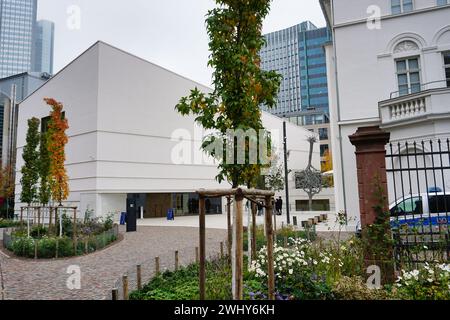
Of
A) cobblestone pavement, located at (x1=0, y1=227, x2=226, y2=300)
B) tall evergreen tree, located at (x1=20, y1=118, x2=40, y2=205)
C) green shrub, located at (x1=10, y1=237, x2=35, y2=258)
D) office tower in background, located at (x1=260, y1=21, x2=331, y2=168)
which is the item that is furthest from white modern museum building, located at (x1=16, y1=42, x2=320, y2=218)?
office tower in background, located at (x1=260, y1=21, x2=331, y2=168)

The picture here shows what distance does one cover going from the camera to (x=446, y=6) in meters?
16.8

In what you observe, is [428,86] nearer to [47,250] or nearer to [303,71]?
[47,250]

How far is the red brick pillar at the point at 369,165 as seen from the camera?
640cm

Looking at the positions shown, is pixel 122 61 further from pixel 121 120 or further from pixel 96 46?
pixel 121 120

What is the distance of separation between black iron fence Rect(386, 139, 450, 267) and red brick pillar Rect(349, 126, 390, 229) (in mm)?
238

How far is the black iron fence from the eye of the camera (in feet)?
20.9

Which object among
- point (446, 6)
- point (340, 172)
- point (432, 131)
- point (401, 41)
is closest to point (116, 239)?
point (340, 172)

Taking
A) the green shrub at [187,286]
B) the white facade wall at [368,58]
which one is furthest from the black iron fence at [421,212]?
the green shrub at [187,286]

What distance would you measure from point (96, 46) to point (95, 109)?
5.26 meters

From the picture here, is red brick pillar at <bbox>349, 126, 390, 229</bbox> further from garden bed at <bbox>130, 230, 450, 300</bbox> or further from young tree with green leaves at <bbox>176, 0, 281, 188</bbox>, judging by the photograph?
young tree with green leaves at <bbox>176, 0, 281, 188</bbox>

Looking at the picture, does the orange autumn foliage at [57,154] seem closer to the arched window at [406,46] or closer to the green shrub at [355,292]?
the green shrub at [355,292]

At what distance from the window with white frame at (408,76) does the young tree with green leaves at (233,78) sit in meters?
14.0

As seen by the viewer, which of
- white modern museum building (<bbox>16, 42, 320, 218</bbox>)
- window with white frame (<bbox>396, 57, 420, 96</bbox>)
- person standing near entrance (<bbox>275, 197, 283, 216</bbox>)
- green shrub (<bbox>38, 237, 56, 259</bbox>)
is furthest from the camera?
person standing near entrance (<bbox>275, 197, 283, 216</bbox>)

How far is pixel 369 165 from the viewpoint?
6523 mm
